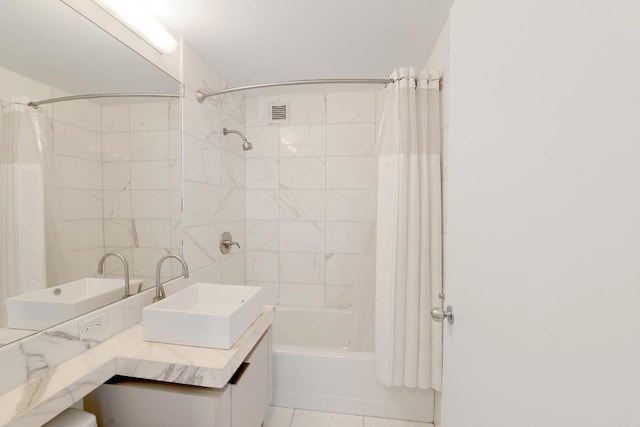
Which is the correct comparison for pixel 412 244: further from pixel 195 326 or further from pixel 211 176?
pixel 211 176

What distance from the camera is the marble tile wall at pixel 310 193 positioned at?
92.1 inches

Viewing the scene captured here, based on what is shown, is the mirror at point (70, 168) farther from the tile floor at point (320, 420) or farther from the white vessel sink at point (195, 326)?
the tile floor at point (320, 420)

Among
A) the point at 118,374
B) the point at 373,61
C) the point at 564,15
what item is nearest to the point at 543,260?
the point at 564,15

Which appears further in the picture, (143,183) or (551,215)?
(143,183)

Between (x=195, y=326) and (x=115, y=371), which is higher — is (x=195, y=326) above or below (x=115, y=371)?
above

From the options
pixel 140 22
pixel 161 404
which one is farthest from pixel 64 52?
pixel 161 404

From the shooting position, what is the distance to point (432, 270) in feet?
4.92

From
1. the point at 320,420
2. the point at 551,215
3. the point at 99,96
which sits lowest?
the point at 320,420

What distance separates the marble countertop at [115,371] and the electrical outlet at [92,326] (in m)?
0.06

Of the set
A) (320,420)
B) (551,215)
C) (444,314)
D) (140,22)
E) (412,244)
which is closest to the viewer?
(551,215)

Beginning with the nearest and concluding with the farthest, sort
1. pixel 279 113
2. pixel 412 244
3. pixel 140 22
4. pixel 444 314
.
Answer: pixel 444 314 → pixel 140 22 → pixel 412 244 → pixel 279 113

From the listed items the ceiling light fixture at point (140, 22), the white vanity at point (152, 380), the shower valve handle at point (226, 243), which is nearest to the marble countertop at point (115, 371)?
the white vanity at point (152, 380)

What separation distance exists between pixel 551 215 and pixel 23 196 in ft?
4.77

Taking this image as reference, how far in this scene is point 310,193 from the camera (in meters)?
2.42
